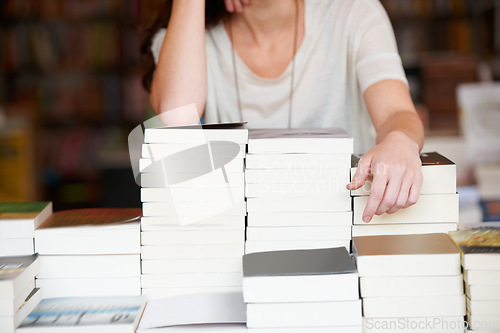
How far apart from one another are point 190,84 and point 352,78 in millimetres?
454

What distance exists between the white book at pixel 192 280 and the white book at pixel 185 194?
0.14 meters

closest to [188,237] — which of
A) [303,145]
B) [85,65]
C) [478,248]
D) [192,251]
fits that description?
[192,251]

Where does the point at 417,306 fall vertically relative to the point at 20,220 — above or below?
below

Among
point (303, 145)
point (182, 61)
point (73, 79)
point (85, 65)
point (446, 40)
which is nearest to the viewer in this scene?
point (303, 145)

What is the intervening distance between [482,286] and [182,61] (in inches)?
31.3

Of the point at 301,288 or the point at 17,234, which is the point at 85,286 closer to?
the point at 17,234

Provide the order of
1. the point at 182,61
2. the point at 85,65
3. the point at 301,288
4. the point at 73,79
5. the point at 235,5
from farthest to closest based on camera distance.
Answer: the point at 73,79
the point at 85,65
the point at 235,5
the point at 182,61
the point at 301,288

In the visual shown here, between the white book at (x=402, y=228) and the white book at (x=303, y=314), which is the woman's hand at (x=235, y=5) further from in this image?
the white book at (x=303, y=314)

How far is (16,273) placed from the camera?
0.87m

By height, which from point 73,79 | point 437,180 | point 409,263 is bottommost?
point 409,263

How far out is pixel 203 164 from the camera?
95 cm

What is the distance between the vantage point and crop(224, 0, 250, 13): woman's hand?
143cm

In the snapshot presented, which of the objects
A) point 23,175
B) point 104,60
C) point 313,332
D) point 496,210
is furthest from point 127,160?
point 313,332

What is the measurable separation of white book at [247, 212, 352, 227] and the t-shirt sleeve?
0.50 meters
